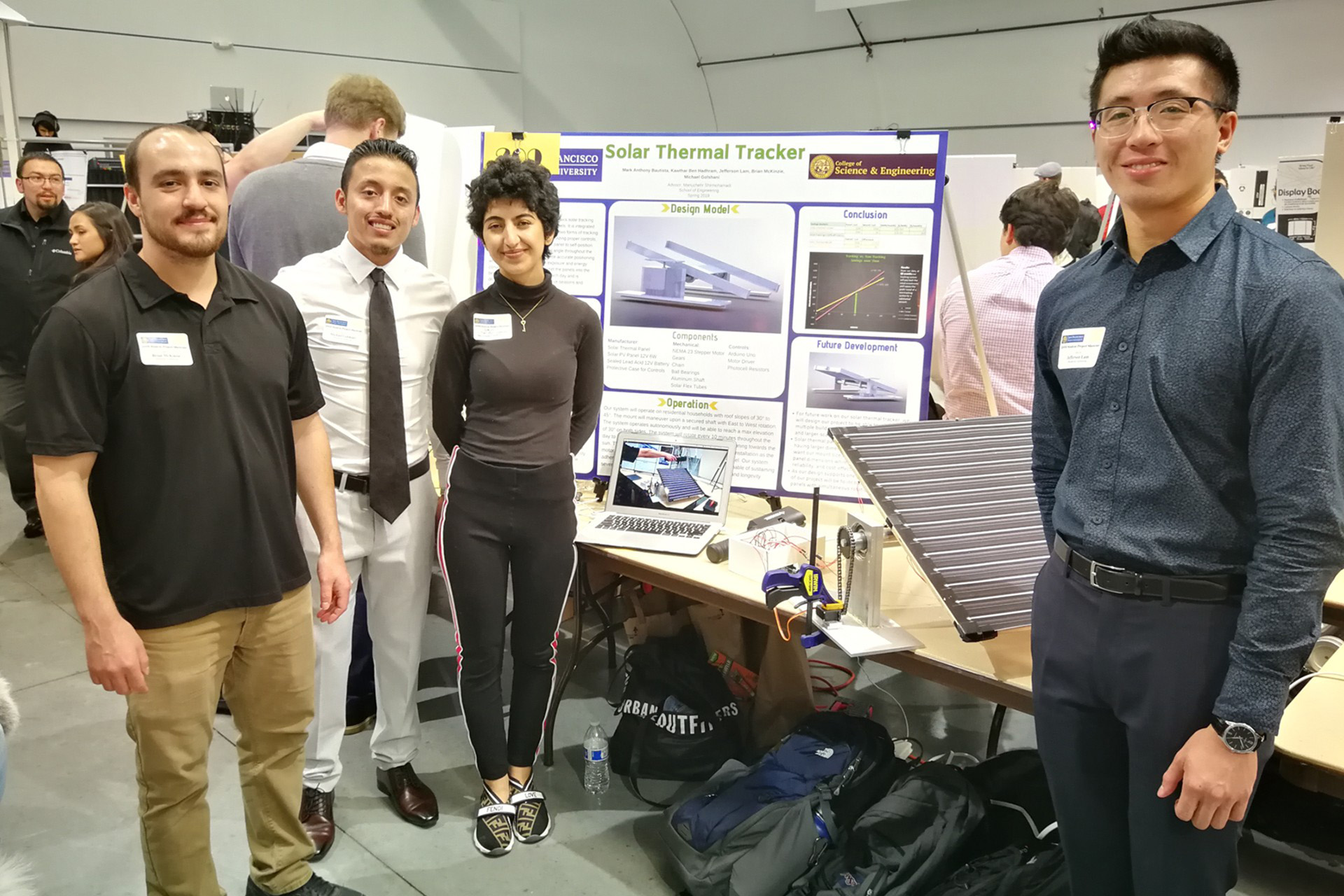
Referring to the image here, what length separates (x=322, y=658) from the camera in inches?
91.5

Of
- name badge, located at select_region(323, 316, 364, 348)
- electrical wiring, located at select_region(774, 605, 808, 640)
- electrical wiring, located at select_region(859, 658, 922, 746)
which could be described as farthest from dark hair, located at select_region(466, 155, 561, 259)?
electrical wiring, located at select_region(859, 658, 922, 746)

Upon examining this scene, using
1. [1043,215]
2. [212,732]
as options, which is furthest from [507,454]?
[1043,215]

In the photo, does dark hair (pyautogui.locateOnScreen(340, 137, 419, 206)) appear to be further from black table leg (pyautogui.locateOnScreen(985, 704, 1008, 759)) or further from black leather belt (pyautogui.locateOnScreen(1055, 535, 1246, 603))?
black table leg (pyautogui.locateOnScreen(985, 704, 1008, 759))

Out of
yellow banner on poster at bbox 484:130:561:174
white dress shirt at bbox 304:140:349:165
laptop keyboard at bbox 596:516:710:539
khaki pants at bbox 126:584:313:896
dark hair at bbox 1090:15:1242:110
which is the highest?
yellow banner on poster at bbox 484:130:561:174

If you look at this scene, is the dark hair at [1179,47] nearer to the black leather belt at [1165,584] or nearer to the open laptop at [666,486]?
the black leather belt at [1165,584]

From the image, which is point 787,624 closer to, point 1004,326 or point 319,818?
point 319,818

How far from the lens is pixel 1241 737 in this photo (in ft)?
3.59

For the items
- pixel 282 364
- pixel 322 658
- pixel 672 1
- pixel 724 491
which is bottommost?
pixel 322 658

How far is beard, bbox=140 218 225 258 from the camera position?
5.22ft

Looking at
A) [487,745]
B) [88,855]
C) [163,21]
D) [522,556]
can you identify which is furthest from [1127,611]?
[163,21]

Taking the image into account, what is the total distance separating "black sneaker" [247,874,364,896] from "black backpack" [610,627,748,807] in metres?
0.85

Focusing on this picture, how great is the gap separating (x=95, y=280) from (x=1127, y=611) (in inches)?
67.5

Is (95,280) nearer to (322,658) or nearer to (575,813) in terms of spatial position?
(322,658)

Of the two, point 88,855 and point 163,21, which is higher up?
point 163,21
